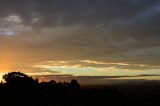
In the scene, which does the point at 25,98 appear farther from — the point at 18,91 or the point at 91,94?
the point at 91,94

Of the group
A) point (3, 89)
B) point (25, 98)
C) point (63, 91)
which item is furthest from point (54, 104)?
point (63, 91)

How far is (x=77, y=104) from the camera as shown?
6744cm

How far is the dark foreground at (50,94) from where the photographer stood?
6391 centimetres

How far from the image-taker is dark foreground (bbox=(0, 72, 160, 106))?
210 ft

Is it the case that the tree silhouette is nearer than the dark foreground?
No

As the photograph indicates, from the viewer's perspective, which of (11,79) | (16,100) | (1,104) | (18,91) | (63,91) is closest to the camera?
(1,104)

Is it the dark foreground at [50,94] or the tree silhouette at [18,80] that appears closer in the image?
the dark foreground at [50,94]

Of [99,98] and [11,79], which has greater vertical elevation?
[11,79]

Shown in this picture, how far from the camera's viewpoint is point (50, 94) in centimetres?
7275

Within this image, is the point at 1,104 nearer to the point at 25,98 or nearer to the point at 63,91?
the point at 25,98

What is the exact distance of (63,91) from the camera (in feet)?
256

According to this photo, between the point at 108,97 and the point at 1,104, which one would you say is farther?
the point at 108,97

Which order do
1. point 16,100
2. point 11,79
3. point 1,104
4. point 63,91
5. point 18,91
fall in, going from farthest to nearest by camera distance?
point 63,91
point 11,79
point 18,91
point 16,100
point 1,104

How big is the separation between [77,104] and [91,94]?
11.7 metres
